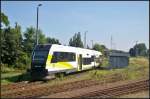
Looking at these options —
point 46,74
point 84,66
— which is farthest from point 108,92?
point 84,66

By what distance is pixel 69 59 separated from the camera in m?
32.1

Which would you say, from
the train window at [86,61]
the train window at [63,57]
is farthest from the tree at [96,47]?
the train window at [63,57]

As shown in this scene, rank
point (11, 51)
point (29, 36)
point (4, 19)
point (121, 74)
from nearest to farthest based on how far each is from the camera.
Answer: point (121, 74)
point (4, 19)
point (11, 51)
point (29, 36)

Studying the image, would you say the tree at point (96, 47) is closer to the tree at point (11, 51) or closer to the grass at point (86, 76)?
the tree at point (11, 51)

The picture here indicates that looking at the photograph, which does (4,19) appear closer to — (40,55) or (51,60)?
(40,55)

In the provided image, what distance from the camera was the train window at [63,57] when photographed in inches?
1124

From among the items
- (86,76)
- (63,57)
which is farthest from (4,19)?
(63,57)

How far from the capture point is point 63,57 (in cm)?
3028

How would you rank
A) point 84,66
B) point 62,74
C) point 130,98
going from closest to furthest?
1. point 130,98
2. point 62,74
3. point 84,66

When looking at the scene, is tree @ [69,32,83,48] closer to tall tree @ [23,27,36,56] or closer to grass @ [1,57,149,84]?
tall tree @ [23,27,36,56]

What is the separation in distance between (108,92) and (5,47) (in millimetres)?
26905

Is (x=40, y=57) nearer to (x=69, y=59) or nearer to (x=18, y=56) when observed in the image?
(x=69, y=59)

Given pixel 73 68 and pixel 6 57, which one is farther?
pixel 6 57

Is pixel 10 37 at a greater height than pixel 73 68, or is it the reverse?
pixel 10 37
